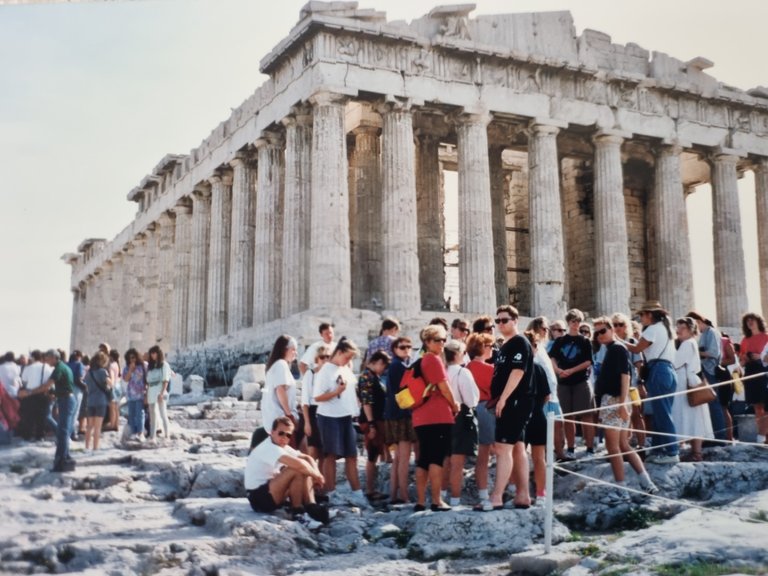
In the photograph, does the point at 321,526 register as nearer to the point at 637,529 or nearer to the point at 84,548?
the point at 84,548

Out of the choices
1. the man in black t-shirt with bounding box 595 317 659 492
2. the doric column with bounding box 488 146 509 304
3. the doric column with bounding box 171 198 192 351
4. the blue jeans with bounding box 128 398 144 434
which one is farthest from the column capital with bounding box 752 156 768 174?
the blue jeans with bounding box 128 398 144 434

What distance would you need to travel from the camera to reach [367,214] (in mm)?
26844

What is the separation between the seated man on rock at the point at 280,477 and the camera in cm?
849

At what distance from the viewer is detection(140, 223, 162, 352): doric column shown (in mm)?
37000

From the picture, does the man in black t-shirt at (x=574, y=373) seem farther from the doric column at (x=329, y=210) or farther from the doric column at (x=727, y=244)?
the doric column at (x=727, y=244)

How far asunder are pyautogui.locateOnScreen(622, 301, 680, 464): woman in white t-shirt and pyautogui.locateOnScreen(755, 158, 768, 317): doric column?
18870 millimetres

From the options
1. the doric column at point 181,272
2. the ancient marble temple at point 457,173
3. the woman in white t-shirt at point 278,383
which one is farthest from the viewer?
the doric column at point 181,272

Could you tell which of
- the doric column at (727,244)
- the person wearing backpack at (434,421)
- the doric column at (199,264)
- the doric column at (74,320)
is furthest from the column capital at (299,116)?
the doric column at (74,320)

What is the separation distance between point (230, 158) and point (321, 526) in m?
22.0

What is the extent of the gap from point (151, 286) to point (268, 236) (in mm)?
13151

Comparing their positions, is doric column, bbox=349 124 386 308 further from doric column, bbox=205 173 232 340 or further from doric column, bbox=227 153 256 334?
doric column, bbox=205 173 232 340

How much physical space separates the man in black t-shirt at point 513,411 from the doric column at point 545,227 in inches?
644

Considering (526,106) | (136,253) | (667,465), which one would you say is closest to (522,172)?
(526,106)

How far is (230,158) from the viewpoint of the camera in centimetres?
2895
